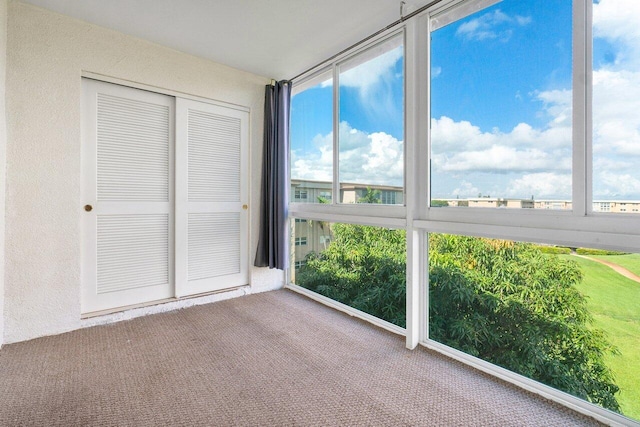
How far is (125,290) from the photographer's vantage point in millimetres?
2572

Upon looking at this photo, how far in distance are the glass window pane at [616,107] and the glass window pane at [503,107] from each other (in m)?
0.11

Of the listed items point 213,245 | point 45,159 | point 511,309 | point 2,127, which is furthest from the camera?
point 213,245

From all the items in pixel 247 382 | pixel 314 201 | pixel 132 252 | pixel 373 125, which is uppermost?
pixel 373 125

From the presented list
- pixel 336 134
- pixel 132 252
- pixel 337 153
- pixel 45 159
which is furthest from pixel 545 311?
pixel 45 159

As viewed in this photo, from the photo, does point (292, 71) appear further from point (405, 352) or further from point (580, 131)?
point (405, 352)

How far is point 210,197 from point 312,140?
3.86 ft

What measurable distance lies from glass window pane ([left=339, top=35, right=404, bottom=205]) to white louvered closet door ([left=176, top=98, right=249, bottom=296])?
1.11m

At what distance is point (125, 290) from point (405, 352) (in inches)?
89.9

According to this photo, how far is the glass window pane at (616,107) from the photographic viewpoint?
1.34 metres

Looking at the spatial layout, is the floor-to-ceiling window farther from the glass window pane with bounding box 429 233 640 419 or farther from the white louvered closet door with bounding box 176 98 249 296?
the white louvered closet door with bounding box 176 98 249 296

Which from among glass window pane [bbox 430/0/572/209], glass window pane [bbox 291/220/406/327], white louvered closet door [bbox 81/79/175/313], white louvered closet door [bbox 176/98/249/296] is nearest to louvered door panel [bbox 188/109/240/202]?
white louvered closet door [bbox 176/98/249/296]

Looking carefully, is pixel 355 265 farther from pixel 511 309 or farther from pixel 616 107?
pixel 616 107

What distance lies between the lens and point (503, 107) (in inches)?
68.7

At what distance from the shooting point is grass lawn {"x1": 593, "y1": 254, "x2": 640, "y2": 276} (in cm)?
140
